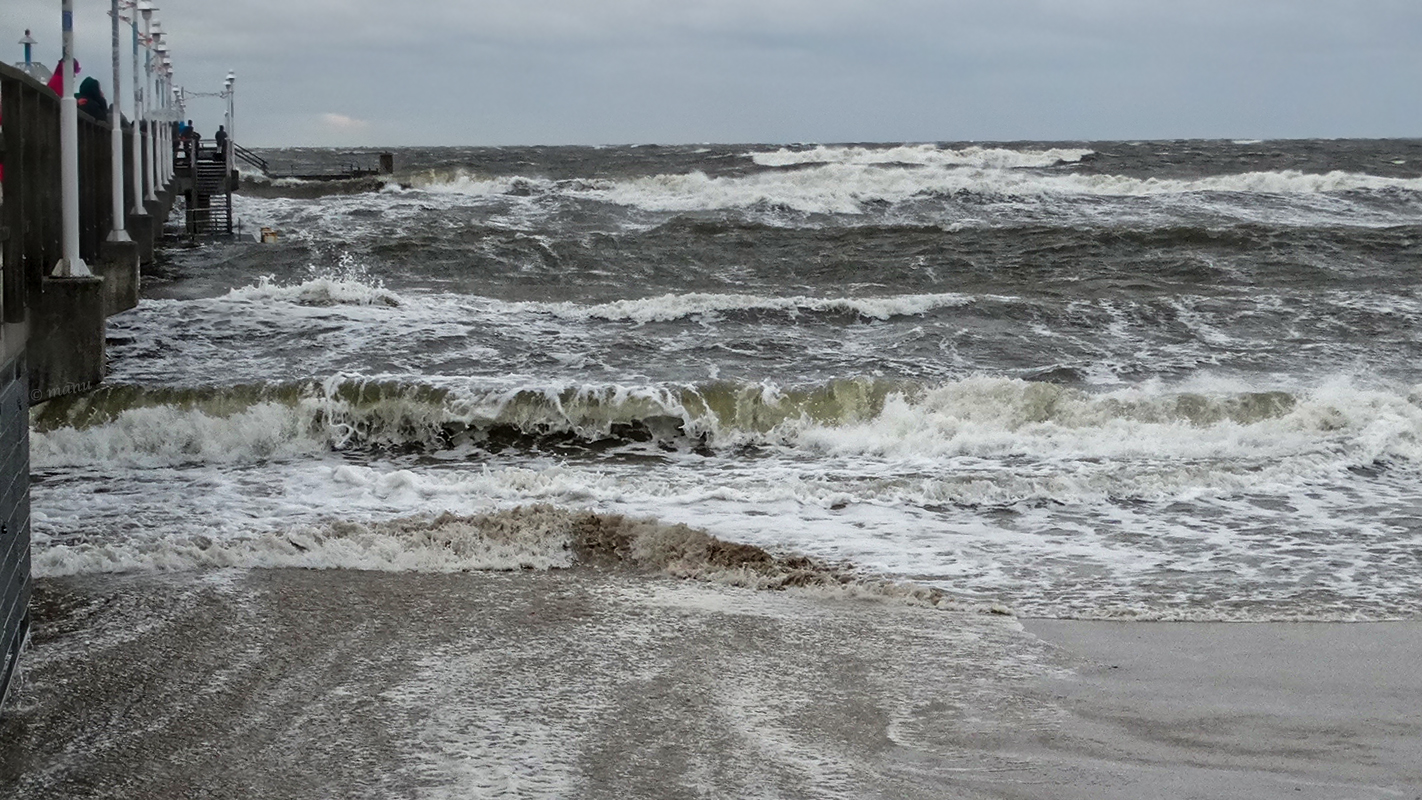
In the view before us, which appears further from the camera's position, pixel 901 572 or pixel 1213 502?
pixel 1213 502

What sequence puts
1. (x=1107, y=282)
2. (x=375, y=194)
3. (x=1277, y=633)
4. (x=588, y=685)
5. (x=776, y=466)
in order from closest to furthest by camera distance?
(x=588, y=685)
(x=1277, y=633)
(x=776, y=466)
(x=1107, y=282)
(x=375, y=194)

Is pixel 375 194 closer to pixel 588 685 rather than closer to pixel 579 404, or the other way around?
pixel 579 404

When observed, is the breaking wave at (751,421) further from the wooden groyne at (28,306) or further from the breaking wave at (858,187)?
the breaking wave at (858,187)

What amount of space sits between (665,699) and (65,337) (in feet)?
19.2

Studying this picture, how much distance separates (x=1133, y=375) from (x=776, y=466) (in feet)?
18.1

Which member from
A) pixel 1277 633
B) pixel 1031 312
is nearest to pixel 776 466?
pixel 1277 633

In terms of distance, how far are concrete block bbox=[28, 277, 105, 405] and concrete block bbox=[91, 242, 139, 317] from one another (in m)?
6.38

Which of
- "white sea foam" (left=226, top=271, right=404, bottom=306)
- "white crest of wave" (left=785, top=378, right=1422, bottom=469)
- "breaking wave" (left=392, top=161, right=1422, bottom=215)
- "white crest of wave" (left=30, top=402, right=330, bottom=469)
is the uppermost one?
"breaking wave" (left=392, top=161, right=1422, bottom=215)

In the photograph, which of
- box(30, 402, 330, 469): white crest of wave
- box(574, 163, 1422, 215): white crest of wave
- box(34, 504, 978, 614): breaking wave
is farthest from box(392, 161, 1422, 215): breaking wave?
box(34, 504, 978, 614): breaking wave

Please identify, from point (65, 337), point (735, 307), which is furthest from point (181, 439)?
point (735, 307)

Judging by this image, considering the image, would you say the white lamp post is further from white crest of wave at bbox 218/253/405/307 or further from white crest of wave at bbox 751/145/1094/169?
white crest of wave at bbox 751/145/1094/169

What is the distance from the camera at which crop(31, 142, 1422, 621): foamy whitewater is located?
781cm

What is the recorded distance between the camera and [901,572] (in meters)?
7.58

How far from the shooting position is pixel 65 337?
9.32 metres
